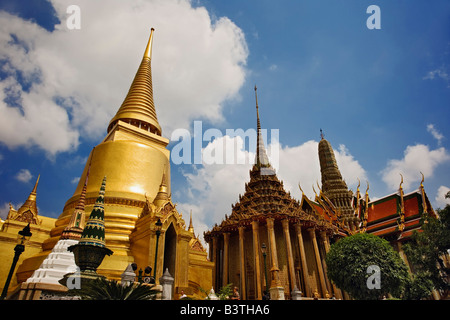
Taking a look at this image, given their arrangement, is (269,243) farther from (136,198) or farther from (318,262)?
(136,198)

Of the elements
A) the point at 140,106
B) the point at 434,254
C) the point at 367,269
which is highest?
the point at 140,106

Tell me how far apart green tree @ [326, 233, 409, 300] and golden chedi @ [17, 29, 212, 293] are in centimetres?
785

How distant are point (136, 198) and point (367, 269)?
1374 centimetres

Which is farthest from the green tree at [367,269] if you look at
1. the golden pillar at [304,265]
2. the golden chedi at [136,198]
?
the golden chedi at [136,198]

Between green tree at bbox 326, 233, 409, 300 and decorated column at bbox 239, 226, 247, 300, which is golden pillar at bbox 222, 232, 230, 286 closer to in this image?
decorated column at bbox 239, 226, 247, 300

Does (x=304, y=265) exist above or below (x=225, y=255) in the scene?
below

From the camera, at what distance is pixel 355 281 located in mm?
16109

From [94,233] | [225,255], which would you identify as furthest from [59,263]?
[225,255]

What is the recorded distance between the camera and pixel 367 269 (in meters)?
15.9

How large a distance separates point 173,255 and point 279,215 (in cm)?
1091

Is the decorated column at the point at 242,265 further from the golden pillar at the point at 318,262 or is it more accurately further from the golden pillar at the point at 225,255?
the golden pillar at the point at 318,262

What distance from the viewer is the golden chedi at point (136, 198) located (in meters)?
13.0

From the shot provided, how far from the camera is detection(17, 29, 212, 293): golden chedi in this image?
13.0 meters
